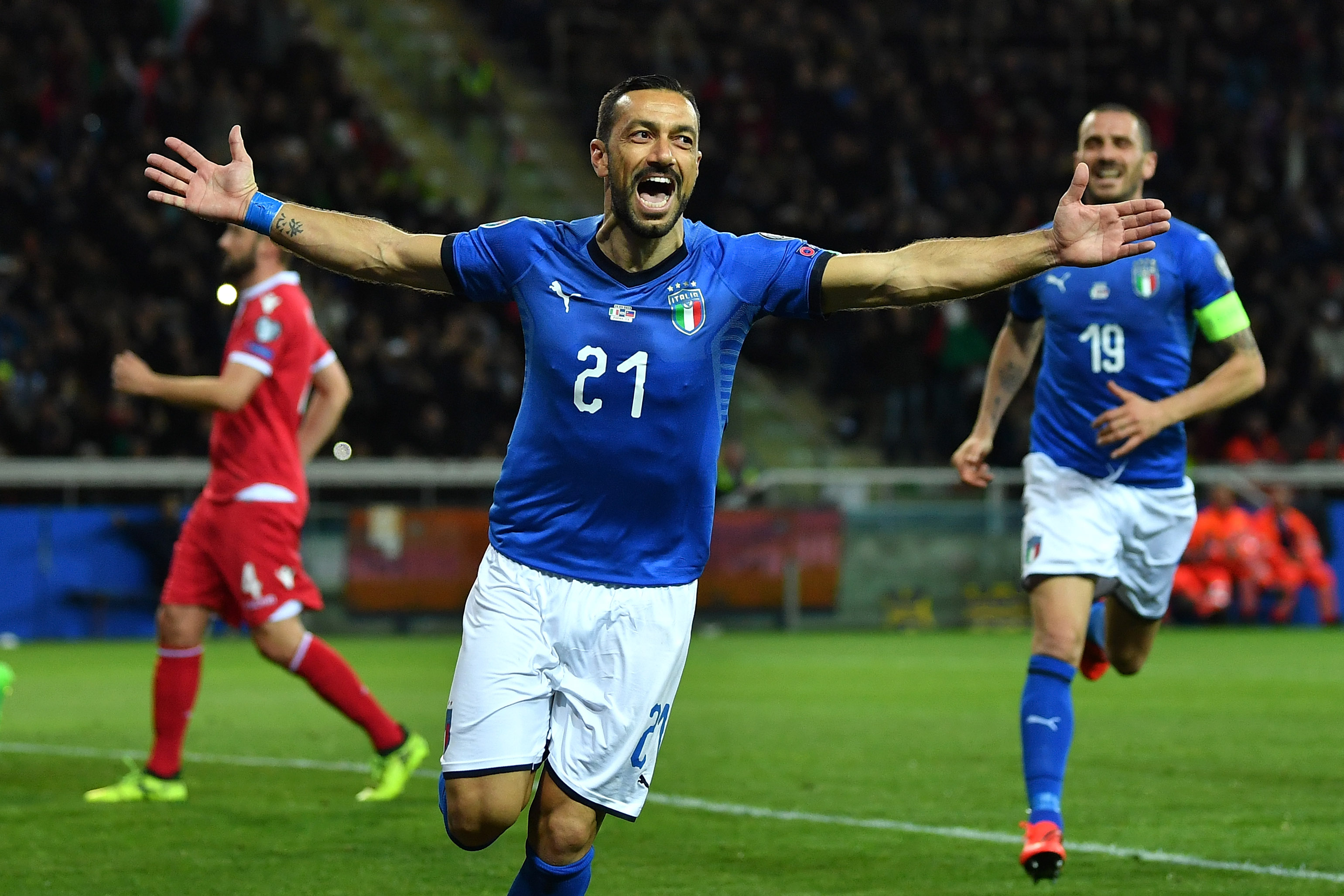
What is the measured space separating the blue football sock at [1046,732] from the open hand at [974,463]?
28.4 inches

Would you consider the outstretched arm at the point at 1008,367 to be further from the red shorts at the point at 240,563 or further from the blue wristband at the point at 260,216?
the blue wristband at the point at 260,216

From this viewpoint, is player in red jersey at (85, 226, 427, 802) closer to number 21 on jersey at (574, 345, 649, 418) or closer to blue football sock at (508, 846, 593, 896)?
blue football sock at (508, 846, 593, 896)

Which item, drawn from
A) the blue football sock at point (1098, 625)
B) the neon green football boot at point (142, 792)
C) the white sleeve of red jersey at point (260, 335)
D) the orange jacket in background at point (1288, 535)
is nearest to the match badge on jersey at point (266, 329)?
the white sleeve of red jersey at point (260, 335)

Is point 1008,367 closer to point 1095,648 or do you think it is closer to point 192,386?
point 1095,648

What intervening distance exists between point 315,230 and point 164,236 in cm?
1587

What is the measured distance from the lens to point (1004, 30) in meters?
27.0

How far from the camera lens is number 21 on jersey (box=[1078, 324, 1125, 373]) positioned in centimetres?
693

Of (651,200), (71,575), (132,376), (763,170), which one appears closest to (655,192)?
(651,200)

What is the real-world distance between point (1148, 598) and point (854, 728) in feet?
12.0

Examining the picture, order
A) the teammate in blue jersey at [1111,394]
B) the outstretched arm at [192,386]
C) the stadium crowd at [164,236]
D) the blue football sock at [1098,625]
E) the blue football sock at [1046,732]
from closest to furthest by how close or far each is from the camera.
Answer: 1. the blue football sock at [1046,732]
2. the teammate in blue jersey at [1111,394]
3. the outstretched arm at [192,386]
4. the blue football sock at [1098,625]
5. the stadium crowd at [164,236]

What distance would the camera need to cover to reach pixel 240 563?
7.79 m

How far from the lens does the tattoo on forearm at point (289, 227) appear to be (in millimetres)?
4730

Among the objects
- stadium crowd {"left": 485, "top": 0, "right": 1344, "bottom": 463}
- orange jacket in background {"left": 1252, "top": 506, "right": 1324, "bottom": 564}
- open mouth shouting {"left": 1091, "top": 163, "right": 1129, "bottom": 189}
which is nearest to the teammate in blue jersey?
open mouth shouting {"left": 1091, "top": 163, "right": 1129, "bottom": 189}

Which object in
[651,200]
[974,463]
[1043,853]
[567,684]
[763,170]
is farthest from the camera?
[763,170]
